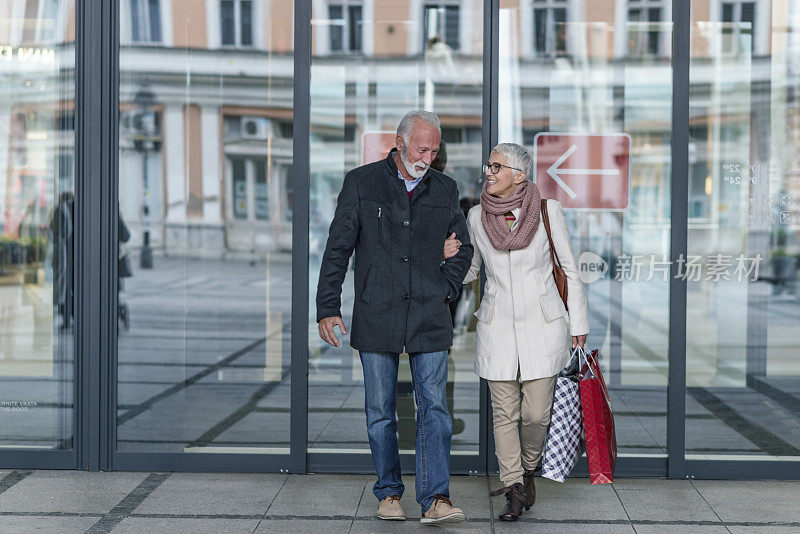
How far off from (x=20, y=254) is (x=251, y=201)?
4.37ft

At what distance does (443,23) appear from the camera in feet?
19.1

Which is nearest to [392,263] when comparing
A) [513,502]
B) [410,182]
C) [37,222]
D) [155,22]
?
[410,182]

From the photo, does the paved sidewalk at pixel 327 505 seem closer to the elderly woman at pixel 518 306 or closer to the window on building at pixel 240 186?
the elderly woman at pixel 518 306

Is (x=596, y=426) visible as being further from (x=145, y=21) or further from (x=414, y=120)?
(x=145, y=21)

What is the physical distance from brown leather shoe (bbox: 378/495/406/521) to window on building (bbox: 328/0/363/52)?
2.52 meters

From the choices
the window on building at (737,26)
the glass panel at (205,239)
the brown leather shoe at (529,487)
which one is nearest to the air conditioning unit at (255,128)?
the glass panel at (205,239)

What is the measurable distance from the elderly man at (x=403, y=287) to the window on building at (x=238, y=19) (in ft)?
4.93

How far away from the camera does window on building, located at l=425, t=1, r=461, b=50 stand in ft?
19.0

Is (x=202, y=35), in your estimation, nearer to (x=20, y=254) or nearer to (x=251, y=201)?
(x=251, y=201)

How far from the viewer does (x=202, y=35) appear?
581 cm

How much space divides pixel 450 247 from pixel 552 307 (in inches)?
22.5

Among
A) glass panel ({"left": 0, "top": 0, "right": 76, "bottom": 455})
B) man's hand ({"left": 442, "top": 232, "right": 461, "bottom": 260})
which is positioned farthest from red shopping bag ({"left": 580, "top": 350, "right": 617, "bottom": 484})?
glass panel ({"left": 0, "top": 0, "right": 76, "bottom": 455})

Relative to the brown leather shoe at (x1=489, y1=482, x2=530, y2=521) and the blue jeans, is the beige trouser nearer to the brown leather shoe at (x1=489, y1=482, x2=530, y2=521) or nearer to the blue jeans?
the brown leather shoe at (x1=489, y1=482, x2=530, y2=521)

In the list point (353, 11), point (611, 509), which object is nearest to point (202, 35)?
point (353, 11)
